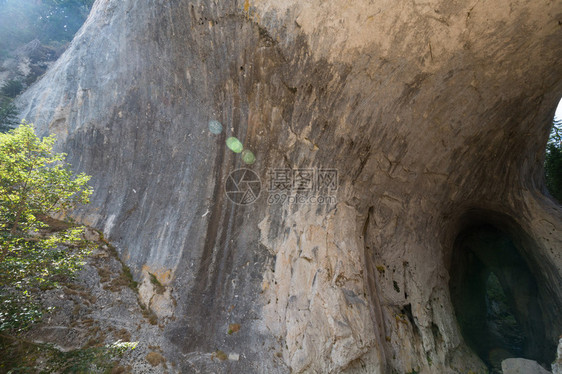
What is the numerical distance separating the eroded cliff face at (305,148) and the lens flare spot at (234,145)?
0.51 feet

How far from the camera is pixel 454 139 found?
24.2 ft

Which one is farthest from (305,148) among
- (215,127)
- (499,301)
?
(499,301)

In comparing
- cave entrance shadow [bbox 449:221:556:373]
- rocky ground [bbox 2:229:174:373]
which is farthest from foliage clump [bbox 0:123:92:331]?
cave entrance shadow [bbox 449:221:556:373]

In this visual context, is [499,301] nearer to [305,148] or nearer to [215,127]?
[305,148]

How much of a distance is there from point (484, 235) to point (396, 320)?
6670mm

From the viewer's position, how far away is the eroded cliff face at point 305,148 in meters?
5.51

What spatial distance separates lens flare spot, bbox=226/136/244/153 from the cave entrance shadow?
881 centimetres

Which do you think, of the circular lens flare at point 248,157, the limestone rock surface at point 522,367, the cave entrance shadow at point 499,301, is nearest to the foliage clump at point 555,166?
the cave entrance shadow at point 499,301

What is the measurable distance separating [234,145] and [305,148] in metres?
1.69

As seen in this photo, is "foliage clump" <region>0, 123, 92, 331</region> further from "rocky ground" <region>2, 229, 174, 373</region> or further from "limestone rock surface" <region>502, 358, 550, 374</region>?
"limestone rock surface" <region>502, 358, 550, 374</region>

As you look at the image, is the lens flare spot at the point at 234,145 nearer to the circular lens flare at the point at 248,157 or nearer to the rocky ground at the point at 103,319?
the circular lens flare at the point at 248,157

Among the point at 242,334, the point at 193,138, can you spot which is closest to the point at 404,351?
the point at 242,334

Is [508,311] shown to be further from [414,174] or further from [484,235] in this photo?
[414,174]

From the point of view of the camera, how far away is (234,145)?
22.6ft
